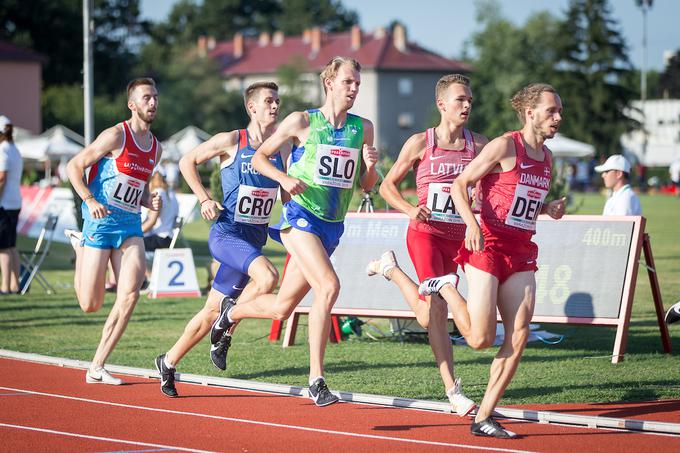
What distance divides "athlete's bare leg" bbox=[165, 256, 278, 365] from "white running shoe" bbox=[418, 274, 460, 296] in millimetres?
1200

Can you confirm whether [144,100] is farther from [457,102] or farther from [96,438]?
[96,438]

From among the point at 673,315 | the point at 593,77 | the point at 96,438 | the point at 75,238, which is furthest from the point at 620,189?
the point at 593,77

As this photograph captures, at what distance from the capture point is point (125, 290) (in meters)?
8.75

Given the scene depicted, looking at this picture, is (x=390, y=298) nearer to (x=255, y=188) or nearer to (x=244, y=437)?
(x=255, y=188)

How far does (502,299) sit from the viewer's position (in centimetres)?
686

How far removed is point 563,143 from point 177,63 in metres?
41.5

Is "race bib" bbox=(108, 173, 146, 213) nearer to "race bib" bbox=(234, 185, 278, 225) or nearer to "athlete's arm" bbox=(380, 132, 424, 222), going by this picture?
"race bib" bbox=(234, 185, 278, 225)

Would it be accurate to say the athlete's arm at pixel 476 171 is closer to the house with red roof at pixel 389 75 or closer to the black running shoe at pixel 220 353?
the black running shoe at pixel 220 353

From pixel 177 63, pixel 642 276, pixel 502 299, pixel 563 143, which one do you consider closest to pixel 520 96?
pixel 502 299

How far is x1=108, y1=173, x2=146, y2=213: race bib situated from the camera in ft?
29.0

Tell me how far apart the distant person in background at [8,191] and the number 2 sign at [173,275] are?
81.2 inches

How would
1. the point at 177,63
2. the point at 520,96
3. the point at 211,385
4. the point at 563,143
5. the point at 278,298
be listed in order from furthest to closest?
the point at 177,63 → the point at 563,143 → the point at 211,385 → the point at 278,298 → the point at 520,96

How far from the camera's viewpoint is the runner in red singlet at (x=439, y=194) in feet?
25.3

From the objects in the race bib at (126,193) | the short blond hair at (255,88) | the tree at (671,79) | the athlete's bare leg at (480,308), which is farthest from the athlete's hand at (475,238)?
the tree at (671,79)
